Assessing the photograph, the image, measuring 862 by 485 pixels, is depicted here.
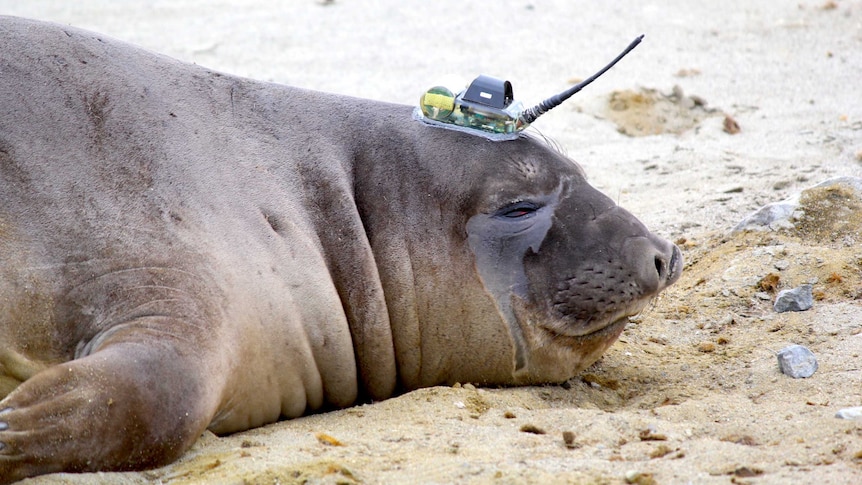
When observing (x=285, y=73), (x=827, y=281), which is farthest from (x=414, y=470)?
(x=285, y=73)

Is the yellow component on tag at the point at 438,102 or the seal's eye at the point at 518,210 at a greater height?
the yellow component on tag at the point at 438,102

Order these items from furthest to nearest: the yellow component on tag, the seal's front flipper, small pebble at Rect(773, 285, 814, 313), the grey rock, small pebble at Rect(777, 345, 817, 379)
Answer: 1. the grey rock
2. small pebble at Rect(773, 285, 814, 313)
3. the yellow component on tag
4. small pebble at Rect(777, 345, 817, 379)
5. the seal's front flipper

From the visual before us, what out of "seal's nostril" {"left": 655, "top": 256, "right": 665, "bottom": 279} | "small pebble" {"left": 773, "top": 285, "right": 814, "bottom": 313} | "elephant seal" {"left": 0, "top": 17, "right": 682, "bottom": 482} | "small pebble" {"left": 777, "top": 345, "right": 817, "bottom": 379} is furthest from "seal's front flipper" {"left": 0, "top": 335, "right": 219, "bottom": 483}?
"small pebble" {"left": 773, "top": 285, "right": 814, "bottom": 313}

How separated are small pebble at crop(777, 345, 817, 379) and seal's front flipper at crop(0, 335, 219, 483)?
223 centimetres

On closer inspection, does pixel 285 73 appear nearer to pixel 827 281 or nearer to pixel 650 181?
pixel 650 181

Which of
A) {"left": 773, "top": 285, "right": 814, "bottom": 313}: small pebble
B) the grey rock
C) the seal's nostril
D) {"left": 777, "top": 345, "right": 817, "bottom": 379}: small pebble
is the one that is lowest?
{"left": 773, "top": 285, "right": 814, "bottom": 313}: small pebble

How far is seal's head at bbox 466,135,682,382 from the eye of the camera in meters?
4.30

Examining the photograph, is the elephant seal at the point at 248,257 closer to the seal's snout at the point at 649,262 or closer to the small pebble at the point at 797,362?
the seal's snout at the point at 649,262

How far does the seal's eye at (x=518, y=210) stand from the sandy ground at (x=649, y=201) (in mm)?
628

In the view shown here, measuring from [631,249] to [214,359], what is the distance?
1775 millimetres

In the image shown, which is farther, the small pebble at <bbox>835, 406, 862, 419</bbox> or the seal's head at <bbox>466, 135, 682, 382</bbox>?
the seal's head at <bbox>466, 135, 682, 382</bbox>

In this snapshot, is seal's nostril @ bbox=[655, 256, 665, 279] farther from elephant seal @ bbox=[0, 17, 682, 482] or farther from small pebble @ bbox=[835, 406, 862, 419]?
small pebble @ bbox=[835, 406, 862, 419]

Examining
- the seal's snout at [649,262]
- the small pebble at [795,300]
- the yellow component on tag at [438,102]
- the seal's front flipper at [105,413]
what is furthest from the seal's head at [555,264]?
the seal's front flipper at [105,413]

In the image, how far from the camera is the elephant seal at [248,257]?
3.30 m
